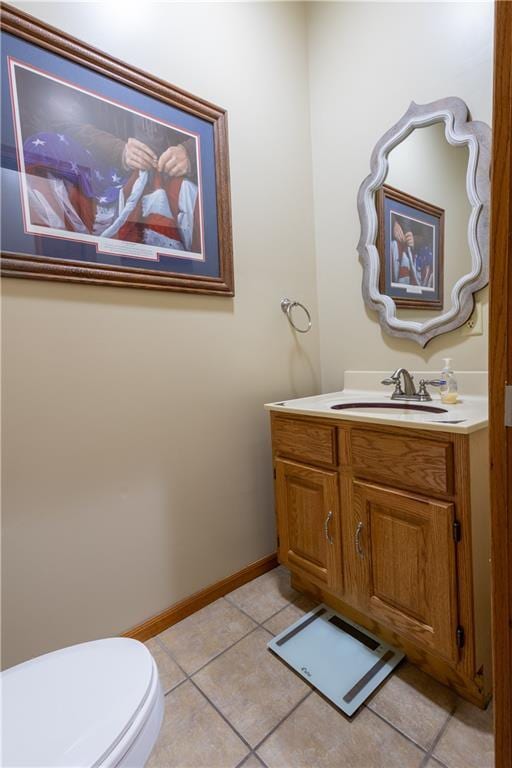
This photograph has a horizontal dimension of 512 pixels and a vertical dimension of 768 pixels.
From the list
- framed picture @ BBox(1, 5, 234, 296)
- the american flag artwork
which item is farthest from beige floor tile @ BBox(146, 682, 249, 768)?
the american flag artwork

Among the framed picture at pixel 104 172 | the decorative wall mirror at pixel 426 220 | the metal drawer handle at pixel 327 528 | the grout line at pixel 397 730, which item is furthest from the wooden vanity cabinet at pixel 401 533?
the framed picture at pixel 104 172

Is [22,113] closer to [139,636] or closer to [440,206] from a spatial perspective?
[440,206]

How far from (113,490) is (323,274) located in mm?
1453

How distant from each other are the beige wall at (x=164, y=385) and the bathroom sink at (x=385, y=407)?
15.8 inches

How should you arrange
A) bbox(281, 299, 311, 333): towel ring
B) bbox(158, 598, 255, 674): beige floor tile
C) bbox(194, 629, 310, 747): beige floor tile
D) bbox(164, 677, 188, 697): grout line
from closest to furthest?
bbox(194, 629, 310, 747): beige floor tile < bbox(164, 677, 188, 697): grout line < bbox(158, 598, 255, 674): beige floor tile < bbox(281, 299, 311, 333): towel ring

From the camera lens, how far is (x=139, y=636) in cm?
132

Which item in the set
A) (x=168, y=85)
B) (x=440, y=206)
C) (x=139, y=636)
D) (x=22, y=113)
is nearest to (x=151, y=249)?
(x=22, y=113)

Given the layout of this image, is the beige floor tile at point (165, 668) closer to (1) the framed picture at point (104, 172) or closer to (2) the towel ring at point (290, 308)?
(1) the framed picture at point (104, 172)

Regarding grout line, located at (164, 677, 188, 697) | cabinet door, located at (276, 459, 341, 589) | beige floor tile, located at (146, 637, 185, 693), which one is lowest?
beige floor tile, located at (146, 637, 185, 693)

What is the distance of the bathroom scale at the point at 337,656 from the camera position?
3.59ft

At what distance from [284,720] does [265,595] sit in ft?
1.80

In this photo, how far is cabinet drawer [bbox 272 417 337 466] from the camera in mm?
1272

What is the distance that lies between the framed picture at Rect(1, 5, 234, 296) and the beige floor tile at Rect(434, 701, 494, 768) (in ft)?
5.33

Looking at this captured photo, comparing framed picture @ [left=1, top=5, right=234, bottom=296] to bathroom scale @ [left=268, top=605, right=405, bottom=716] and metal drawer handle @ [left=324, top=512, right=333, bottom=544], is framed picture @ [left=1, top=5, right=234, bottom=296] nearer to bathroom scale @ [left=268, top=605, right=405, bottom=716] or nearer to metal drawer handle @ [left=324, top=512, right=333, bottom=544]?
metal drawer handle @ [left=324, top=512, right=333, bottom=544]
